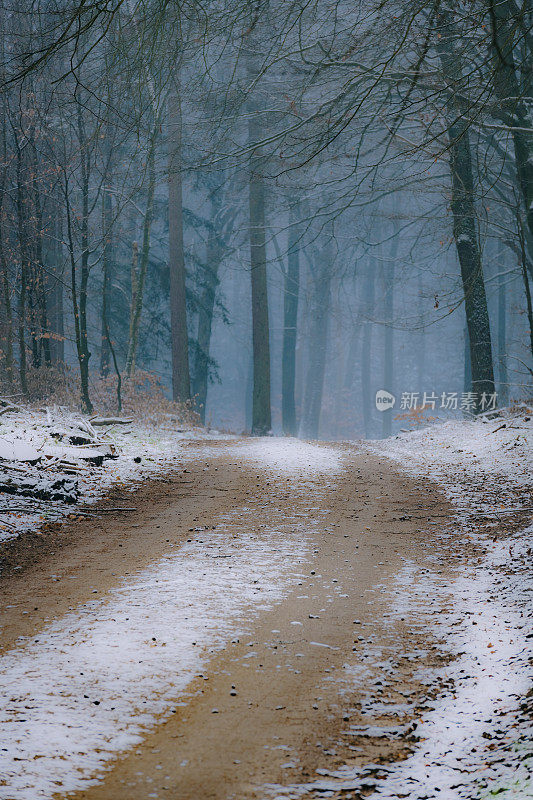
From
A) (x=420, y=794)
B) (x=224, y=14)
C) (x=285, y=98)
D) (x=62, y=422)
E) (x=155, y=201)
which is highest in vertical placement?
(x=155, y=201)

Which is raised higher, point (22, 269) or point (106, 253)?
point (106, 253)

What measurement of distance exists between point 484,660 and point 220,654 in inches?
61.4

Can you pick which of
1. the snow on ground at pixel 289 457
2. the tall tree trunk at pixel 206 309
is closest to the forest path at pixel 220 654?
the snow on ground at pixel 289 457

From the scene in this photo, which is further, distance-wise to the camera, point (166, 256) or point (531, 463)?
point (166, 256)

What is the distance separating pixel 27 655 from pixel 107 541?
2.69m

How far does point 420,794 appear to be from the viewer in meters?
2.51

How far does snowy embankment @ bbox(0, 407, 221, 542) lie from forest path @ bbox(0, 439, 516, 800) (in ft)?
2.28

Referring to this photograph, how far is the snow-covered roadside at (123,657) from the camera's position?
266cm

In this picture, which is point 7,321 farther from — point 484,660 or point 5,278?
point 484,660

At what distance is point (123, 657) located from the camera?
3.55 meters

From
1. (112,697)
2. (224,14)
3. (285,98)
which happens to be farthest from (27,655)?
(285,98)

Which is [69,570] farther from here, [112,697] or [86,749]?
[86,749]

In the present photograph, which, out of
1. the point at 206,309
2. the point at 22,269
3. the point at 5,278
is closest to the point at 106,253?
the point at 22,269

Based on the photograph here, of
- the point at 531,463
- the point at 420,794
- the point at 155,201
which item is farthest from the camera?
the point at 155,201
